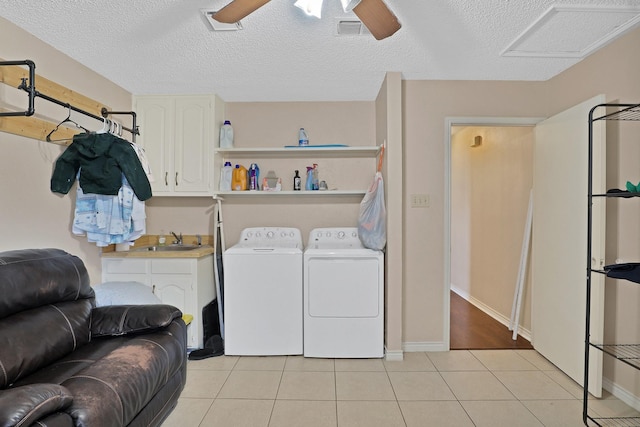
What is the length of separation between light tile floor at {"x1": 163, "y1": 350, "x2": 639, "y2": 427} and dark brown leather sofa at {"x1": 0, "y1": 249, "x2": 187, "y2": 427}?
0.43 meters

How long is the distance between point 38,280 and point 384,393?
7.18 feet

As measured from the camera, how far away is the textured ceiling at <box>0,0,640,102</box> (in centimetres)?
188

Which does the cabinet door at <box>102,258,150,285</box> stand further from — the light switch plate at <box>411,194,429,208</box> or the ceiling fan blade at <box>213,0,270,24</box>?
the light switch plate at <box>411,194,429,208</box>

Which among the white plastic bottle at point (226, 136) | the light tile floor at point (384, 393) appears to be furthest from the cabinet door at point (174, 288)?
the white plastic bottle at point (226, 136)

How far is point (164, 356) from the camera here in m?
1.78

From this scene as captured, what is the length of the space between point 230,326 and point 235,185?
1307 millimetres

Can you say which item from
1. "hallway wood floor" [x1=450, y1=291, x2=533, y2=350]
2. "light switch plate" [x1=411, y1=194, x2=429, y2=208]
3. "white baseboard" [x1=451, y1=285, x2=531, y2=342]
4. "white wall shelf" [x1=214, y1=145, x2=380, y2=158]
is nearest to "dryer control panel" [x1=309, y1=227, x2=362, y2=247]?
"light switch plate" [x1=411, y1=194, x2=429, y2=208]

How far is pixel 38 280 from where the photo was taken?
1.76 meters

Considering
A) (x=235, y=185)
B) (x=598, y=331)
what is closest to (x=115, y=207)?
(x=235, y=185)

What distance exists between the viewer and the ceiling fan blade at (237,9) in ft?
4.85

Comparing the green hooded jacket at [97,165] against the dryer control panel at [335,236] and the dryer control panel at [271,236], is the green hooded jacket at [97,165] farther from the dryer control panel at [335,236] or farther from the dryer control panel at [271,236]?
the dryer control panel at [335,236]

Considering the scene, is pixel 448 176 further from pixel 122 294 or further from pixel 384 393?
pixel 122 294

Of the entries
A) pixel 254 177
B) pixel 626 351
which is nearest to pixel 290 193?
pixel 254 177

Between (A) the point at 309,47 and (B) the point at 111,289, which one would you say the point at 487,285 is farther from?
(B) the point at 111,289
